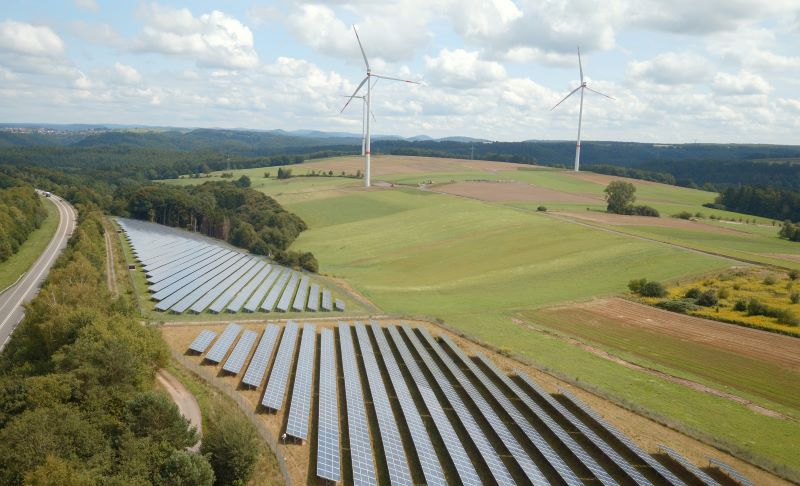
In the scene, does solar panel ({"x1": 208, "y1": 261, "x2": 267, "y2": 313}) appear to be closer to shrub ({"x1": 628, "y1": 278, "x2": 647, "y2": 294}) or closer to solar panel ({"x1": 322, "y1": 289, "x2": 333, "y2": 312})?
solar panel ({"x1": 322, "y1": 289, "x2": 333, "y2": 312})

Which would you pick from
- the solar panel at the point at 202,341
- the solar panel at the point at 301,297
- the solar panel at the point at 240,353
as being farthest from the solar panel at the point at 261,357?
the solar panel at the point at 301,297

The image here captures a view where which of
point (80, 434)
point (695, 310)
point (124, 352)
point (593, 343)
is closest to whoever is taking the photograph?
point (80, 434)

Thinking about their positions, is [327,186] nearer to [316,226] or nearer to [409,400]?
[316,226]

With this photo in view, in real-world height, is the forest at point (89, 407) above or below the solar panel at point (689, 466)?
above

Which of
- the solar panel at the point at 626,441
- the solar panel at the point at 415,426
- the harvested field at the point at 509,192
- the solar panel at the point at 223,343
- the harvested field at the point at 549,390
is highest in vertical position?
the harvested field at the point at 509,192

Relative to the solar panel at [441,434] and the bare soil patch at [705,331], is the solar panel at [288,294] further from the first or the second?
the bare soil patch at [705,331]

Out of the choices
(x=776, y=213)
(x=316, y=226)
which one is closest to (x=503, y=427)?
(x=316, y=226)

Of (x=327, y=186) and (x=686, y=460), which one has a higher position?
(x=327, y=186)

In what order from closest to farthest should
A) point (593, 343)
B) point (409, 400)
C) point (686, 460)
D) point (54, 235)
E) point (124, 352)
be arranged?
point (686, 460) < point (124, 352) < point (409, 400) < point (593, 343) < point (54, 235)
